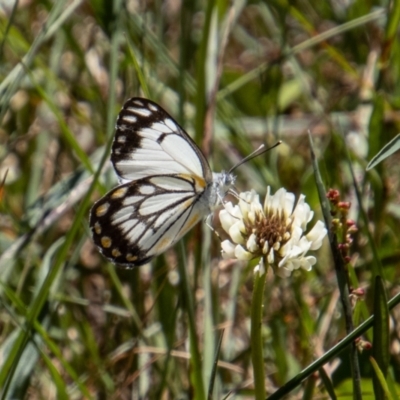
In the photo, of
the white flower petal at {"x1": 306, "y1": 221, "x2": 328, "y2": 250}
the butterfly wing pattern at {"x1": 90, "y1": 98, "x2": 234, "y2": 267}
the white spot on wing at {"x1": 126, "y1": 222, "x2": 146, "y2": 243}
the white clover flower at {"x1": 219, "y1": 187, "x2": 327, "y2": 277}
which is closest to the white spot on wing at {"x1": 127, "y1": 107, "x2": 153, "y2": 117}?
the butterfly wing pattern at {"x1": 90, "y1": 98, "x2": 234, "y2": 267}

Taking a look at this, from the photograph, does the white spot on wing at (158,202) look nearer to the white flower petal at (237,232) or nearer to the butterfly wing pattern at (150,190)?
the butterfly wing pattern at (150,190)

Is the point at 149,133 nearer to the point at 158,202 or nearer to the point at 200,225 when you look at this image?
the point at 158,202

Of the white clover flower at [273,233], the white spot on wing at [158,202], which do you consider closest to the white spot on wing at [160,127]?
the white spot on wing at [158,202]

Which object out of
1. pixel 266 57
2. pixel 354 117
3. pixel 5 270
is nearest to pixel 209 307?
pixel 5 270

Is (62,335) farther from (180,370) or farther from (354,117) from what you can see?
(354,117)

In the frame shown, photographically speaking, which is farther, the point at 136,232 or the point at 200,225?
the point at 200,225

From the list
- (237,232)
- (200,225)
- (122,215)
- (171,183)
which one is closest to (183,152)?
(171,183)
